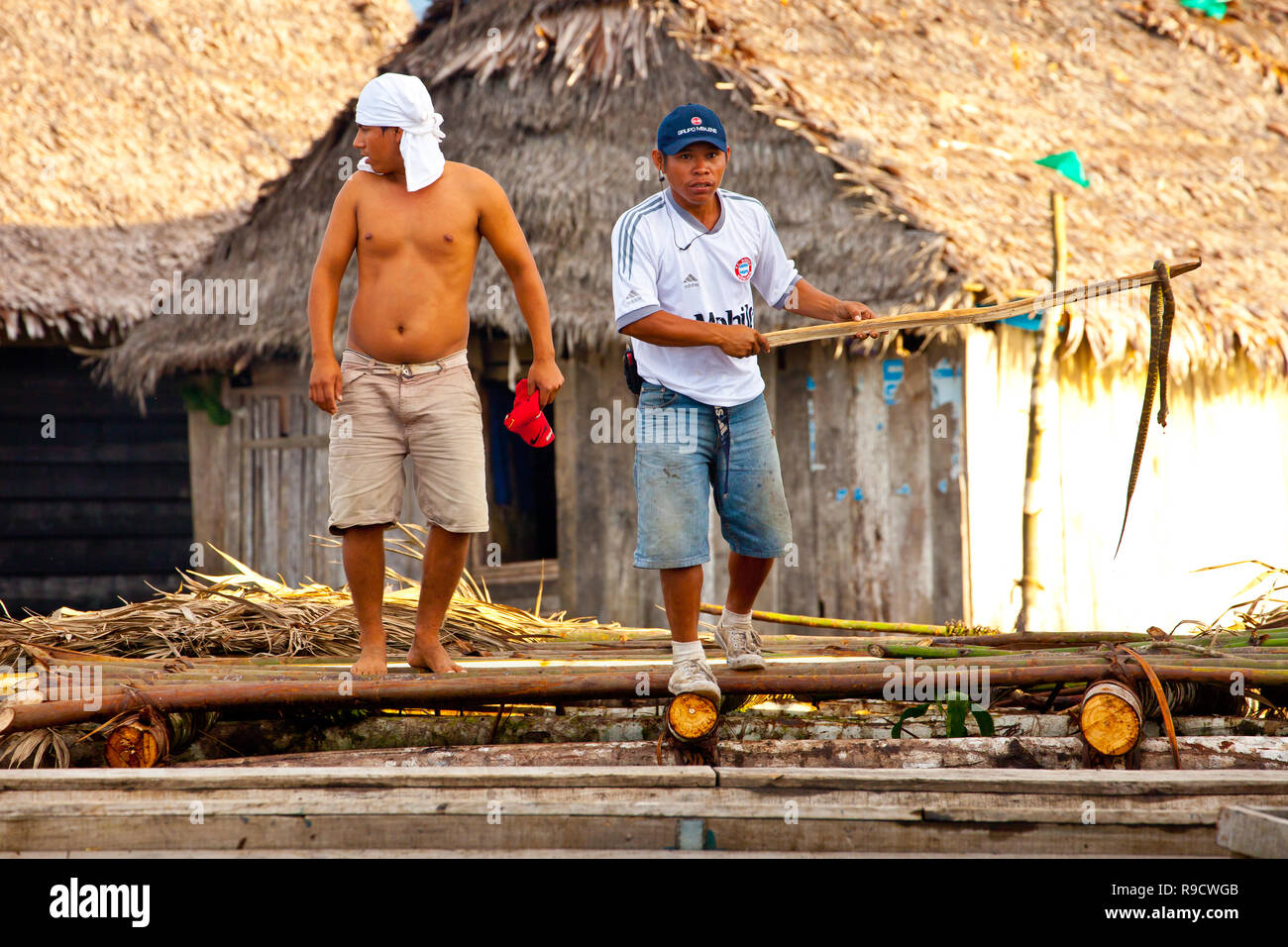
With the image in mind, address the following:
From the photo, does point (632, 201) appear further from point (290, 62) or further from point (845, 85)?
point (290, 62)

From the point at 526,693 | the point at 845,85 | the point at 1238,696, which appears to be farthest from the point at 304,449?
the point at 1238,696

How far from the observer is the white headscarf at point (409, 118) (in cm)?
361

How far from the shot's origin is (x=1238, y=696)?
3.37 meters

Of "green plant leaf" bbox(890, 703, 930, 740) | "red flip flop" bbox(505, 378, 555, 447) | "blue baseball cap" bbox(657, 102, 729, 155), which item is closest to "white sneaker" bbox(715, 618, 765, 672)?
"green plant leaf" bbox(890, 703, 930, 740)

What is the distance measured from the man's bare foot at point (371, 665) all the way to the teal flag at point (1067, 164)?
20.1 ft

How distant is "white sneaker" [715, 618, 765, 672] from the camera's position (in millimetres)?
3311

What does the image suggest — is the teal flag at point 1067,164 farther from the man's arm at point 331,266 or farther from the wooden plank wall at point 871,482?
the man's arm at point 331,266

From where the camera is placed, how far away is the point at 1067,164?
8266 mm

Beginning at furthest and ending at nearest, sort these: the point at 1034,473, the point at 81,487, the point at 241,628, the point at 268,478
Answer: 1. the point at 81,487
2. the point at 268,478
3. the point at 1034,473
4. the point at 241,628

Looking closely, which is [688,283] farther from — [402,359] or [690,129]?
[402,359]

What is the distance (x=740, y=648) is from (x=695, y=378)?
0.71m

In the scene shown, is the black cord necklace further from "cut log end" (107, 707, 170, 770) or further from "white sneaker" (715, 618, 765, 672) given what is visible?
"cut log end" (107, 707, 170, 770)

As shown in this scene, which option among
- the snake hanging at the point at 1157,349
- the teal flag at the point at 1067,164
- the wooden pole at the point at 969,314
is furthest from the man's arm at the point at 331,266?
the teal flag at the point at 1067,164

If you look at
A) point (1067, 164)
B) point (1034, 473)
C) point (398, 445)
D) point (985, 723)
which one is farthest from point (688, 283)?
point (1067, 164)
